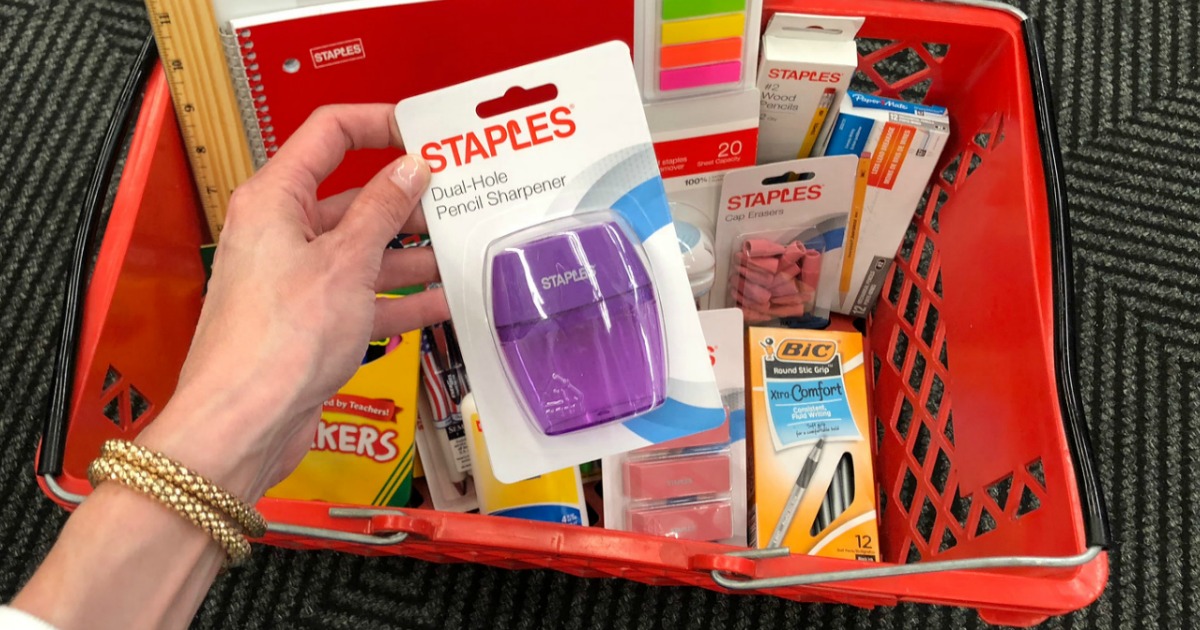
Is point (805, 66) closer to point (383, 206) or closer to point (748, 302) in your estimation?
point (748, 302)

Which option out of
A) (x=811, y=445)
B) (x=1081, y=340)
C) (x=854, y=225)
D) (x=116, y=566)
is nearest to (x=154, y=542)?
(x=116, y=566)

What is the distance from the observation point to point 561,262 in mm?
593

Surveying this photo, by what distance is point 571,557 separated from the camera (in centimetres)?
57

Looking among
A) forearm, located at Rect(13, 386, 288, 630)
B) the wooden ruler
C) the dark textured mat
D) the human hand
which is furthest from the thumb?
the dark textured mat

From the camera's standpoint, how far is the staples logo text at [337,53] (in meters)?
0.65

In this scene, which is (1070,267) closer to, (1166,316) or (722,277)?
(722,277)

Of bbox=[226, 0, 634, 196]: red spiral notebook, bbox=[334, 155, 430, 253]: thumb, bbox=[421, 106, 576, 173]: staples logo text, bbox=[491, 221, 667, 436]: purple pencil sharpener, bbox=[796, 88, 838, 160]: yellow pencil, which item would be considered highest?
bbox=[226, 0, 634, 196]: red spiral notebook

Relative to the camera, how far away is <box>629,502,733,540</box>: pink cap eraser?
0.74m

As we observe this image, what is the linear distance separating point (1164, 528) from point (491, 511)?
74 centimetres

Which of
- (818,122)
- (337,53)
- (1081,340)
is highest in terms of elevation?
(337,53)

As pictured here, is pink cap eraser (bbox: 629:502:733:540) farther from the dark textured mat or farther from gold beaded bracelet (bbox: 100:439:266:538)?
gold beaded bracelet (bbox: 100:439:266:538)

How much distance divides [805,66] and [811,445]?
323 millimetres

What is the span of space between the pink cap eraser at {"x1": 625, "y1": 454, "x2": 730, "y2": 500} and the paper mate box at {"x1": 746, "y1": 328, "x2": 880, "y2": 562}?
4 centimetres

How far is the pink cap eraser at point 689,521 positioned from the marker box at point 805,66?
338mm
